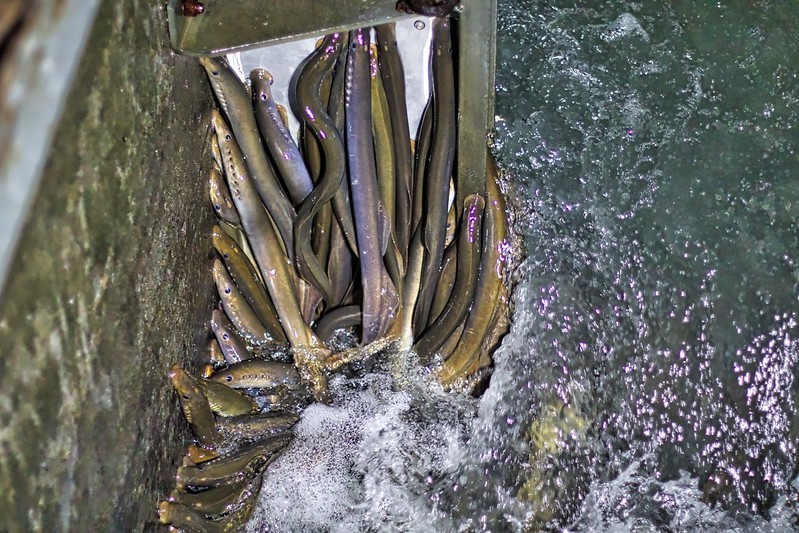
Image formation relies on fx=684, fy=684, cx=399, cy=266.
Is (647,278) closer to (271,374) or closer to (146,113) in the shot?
(271,374)

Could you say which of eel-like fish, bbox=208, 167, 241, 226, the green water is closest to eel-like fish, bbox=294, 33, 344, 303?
eel-like fish, bbox=208, 167, 241, 226

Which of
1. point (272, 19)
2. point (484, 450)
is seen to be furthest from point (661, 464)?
point (272, 19)

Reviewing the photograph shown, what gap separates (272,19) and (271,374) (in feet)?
3.46

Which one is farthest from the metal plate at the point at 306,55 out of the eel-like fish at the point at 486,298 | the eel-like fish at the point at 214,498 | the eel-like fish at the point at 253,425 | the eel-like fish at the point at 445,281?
the eel-like fish at the point at 214,498

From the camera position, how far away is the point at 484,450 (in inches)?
84.0

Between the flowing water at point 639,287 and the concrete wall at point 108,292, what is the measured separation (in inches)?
24.7

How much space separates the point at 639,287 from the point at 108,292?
5.38ft

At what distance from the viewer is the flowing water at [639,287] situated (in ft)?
7.11

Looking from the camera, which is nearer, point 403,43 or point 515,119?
point 403,43

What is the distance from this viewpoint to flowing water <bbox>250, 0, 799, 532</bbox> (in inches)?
85.3

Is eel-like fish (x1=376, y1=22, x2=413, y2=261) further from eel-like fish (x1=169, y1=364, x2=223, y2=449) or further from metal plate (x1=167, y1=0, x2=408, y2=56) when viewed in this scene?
eel-like fish (x1=169, y1=364, x2=223, y2=449)

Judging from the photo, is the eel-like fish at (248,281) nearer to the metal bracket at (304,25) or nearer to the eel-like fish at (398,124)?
the eel-like fish at (398,124)

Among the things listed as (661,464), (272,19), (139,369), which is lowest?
(661,464)

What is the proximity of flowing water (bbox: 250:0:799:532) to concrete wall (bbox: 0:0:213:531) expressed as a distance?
626 millimetres
